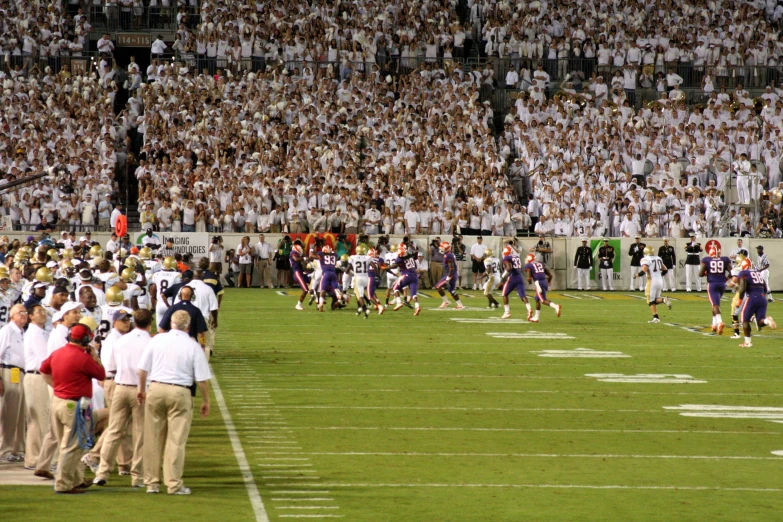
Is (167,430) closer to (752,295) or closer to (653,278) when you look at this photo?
(752,295)

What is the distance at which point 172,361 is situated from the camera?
30.3 feet

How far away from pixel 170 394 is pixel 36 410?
5.16 feet

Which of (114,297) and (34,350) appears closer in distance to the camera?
(34,350)

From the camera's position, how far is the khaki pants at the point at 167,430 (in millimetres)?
9266

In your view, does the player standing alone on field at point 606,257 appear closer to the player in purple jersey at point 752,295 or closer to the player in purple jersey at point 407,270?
the player in purple jersey at point 407,270

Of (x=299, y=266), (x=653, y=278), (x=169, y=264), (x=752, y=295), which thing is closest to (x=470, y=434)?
(x=169, y=264)

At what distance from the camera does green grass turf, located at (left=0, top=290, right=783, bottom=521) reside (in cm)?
922

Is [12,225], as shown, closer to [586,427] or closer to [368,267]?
[368,267]

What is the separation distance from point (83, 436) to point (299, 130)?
82.7ft

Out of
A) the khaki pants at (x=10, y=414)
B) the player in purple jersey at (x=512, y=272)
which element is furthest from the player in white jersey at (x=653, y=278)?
the khaki pants at (x=10, y=414)

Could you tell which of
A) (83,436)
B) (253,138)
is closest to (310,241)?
(253,138)

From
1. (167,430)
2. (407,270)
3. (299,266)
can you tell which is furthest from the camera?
(299,266)

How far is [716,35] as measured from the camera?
1531 inches

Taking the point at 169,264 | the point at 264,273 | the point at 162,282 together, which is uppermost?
the point at 169,264
